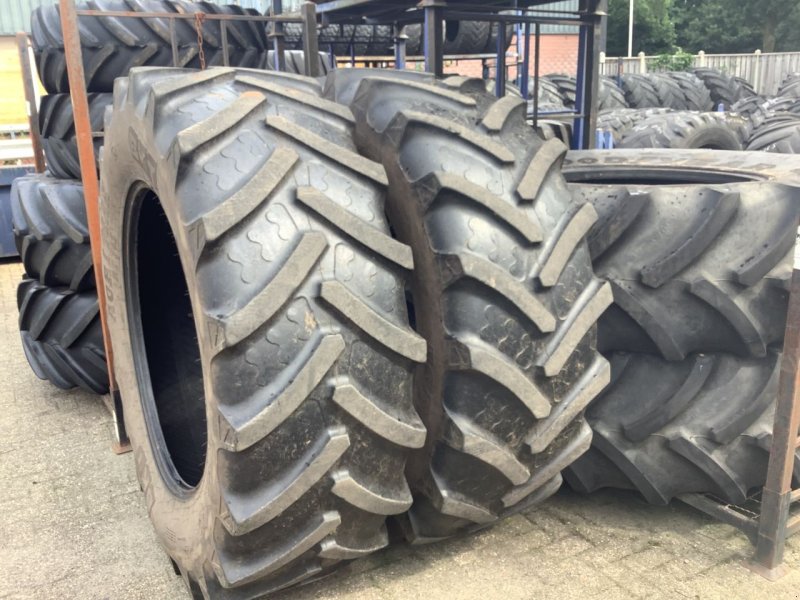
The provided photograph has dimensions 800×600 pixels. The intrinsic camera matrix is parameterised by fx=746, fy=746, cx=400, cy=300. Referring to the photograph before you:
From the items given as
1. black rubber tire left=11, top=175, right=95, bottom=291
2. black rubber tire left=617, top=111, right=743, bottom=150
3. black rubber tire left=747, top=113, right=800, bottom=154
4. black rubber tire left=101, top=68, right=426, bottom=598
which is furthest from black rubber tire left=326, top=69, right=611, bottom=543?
black rubber tire left=747, top=113, right=800, bottom=154

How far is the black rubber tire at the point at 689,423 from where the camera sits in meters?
2.32

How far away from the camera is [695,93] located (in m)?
14.0

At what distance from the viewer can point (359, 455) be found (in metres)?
1.68

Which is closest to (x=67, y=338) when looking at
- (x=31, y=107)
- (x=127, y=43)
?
(x=127, y=43)

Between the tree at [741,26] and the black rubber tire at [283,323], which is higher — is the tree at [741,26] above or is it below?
above

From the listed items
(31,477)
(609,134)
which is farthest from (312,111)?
(609,134)

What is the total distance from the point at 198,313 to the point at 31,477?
179 centimetres

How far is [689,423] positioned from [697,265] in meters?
0.50

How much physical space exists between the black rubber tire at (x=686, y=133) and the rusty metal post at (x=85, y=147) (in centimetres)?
450

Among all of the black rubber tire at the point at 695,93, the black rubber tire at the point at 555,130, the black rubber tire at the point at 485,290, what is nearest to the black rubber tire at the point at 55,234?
the black rubber tire at the point at 485,290

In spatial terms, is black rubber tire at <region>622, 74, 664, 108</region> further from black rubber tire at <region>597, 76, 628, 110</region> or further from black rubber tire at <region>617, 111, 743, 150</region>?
black rubber tire at <region>617, 111, 743, 150</region>

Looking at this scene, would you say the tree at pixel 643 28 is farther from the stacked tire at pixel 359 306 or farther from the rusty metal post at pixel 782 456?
the stacked tire at pixel 359 306

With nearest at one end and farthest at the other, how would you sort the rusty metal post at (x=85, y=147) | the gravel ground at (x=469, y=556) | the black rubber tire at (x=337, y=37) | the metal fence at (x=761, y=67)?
1. the gravel ground at (x=469, y=556)
2. the rusty metal post at (x=85, y=147)
3. the black rubber tire at (x=337, y=37)
4. the metal fence at (x=761, y=67)

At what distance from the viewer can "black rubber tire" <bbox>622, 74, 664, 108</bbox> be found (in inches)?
533
